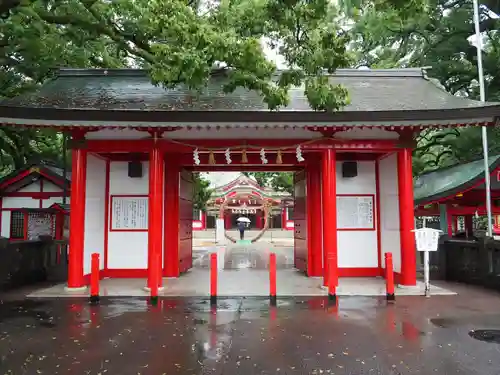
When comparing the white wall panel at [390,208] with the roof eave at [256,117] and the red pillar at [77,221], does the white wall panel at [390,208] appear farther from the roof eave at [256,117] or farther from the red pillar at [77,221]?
the red pillar at [77,221]

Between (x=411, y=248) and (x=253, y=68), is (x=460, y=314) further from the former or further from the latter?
(x=253, y=68)

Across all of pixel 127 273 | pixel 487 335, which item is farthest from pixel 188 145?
pixel 487 335

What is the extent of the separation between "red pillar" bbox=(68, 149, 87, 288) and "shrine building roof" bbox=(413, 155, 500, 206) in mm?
10517

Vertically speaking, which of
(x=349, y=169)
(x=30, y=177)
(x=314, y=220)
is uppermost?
(x=30, y=177)

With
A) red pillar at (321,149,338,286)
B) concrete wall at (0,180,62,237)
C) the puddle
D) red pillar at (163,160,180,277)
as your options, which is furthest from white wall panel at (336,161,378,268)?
concrete wall at (0,180,62,237)

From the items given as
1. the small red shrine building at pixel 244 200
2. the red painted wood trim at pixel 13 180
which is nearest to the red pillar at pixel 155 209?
the red painted wood trim at pixel 13 180

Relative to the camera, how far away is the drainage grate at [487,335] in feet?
20.2

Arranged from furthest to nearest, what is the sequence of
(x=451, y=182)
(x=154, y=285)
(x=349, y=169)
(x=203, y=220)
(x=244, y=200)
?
(x=203, y=220)
(x=244, y=200)
(x=451, y=182)
(x=349, y=169)
(x=154, y=285)

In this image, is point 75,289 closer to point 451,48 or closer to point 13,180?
point 13,180

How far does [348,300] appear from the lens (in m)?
8.95

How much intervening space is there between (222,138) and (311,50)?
372 centimetres

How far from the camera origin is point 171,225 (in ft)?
40.0

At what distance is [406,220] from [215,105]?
5.62 meters

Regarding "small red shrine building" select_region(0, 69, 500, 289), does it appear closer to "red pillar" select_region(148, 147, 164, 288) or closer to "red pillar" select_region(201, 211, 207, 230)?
"red pillar" select_region(148, 147, 164, 288)
